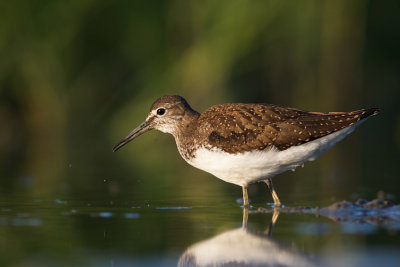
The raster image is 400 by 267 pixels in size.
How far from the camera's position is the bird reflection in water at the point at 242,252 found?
229 inches

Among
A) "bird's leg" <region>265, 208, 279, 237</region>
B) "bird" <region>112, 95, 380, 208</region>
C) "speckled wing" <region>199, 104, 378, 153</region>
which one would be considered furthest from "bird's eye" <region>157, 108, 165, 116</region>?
"bird's leg" <region>265, 208, 279, 237</region>

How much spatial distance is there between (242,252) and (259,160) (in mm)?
2613

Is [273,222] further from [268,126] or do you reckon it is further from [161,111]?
[161,111]

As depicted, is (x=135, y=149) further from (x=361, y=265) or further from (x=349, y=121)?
(x=361, y=265)

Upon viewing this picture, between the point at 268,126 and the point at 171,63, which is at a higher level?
the point at 171,63

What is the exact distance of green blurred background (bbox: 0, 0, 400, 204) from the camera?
50.0 ft

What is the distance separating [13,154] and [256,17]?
6282 mm

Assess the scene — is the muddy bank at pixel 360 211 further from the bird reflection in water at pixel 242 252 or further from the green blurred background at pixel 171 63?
the green blurred background at pixel 171 63

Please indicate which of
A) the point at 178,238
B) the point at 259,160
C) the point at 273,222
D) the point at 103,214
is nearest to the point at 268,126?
the point at 259,160

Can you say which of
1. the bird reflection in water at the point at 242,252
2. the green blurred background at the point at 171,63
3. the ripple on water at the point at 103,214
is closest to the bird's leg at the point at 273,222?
the bird reflection in water at the point at 242,252

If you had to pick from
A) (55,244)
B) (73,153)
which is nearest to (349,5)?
(73,153)

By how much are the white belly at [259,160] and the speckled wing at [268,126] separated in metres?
0.08

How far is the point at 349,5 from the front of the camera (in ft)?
52.3

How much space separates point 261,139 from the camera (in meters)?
8.80
